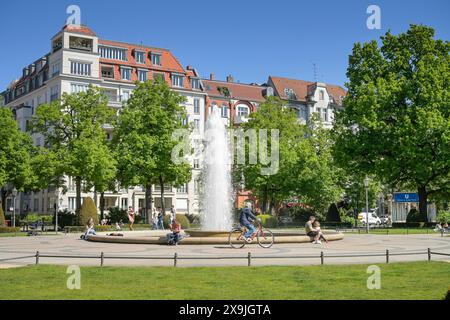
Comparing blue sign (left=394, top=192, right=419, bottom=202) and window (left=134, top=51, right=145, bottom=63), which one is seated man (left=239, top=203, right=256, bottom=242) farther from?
window (left=134, top=51, right=145, bottom=63)

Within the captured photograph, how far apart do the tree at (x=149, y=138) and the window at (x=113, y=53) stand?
21323 mm

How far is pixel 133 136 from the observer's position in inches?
2136

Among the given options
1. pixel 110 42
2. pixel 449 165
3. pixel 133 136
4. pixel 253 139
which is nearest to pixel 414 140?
pixel 449 165

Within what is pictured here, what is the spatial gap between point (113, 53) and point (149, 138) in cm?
2756

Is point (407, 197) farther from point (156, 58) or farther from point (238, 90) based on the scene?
point (238, 90)

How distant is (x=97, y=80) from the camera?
72.4 meters

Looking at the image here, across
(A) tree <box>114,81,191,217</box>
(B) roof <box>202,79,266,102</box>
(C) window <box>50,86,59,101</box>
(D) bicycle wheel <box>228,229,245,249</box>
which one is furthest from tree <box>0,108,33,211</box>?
(B) roof <box>202,79,266,102</box>

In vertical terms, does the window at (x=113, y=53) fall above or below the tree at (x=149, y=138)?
above

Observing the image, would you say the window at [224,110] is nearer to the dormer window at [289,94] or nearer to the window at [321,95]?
the dormer window at [289,94]

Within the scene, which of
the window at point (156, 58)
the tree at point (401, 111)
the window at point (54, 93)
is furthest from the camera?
the window at point (156, 58)

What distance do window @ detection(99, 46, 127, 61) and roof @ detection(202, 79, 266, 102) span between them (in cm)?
1567

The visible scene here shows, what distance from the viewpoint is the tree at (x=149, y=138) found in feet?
178

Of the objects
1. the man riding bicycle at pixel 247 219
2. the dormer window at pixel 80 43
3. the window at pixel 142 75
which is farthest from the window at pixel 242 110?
the man riding bicycle at pixel 247 219

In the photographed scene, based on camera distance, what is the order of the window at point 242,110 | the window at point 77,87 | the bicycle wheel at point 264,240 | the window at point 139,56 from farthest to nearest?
the window at point 242,110 → the window at point 139,56 → the window at point 77,87 → the bicycle wheel at point 264,240
